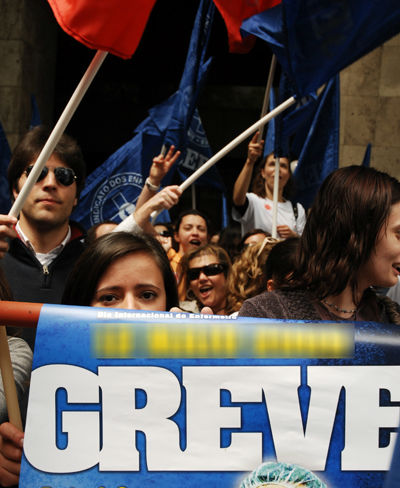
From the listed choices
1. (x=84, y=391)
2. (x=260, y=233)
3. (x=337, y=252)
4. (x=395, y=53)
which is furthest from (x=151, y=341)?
(x=395, y=53)

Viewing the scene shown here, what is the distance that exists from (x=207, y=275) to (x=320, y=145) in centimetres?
201

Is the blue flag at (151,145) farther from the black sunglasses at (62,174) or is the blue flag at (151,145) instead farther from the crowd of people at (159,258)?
the black sunglasses at (62,174)

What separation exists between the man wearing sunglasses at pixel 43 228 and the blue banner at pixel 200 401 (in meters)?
1.28

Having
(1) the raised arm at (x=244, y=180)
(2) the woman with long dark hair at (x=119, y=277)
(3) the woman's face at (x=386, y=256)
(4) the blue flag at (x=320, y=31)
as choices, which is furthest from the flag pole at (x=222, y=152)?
(1) the raised arm at (x=244, y=180)

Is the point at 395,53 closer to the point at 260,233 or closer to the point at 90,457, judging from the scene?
the point at 260,233

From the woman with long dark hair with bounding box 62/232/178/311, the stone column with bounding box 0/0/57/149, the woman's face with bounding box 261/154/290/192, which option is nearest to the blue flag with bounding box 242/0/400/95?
the woman with long dark hair with bounding box 62/232/178/311

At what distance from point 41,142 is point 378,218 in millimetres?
1527

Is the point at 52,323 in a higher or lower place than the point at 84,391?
higher

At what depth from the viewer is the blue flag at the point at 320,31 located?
3.35 m

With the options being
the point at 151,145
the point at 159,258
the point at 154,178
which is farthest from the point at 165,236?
the point at 159,258

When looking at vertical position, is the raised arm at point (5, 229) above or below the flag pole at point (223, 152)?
below

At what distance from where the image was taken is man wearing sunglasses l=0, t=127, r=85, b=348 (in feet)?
9.87

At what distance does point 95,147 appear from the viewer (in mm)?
13734

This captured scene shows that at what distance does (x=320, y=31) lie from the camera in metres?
3.44
